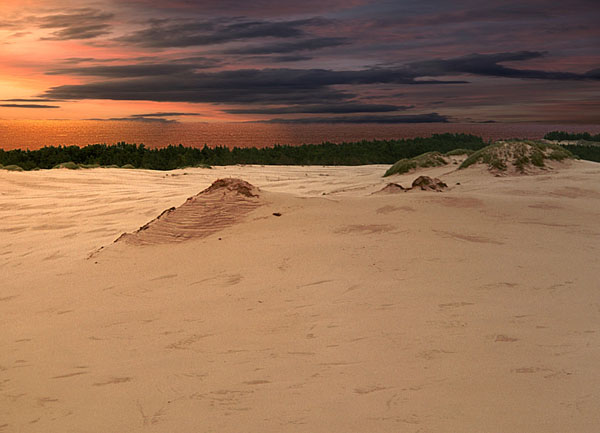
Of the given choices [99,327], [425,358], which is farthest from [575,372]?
[99,327]

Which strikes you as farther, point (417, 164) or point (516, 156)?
point (417, 164)

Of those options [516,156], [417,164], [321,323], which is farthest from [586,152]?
[321,323]

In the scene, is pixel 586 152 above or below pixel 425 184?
above

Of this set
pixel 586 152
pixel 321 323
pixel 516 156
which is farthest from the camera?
pixel 586 152

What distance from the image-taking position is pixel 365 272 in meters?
4.04

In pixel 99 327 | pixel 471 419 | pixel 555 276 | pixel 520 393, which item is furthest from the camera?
pixel 555 276

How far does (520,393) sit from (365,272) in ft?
5.62

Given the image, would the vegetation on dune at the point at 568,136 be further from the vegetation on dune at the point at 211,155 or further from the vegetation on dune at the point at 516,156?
the vegetation on dune at the point at 516,156

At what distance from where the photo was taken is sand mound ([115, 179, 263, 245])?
5363mm

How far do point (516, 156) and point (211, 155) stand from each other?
12066 millimetres

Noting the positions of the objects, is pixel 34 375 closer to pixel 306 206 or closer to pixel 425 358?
pixel 425 358

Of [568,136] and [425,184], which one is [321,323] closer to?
[425,184]

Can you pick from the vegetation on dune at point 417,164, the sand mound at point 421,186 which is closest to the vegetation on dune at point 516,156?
the vegetation on dune at point 417,164

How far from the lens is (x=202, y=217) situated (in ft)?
18.2
